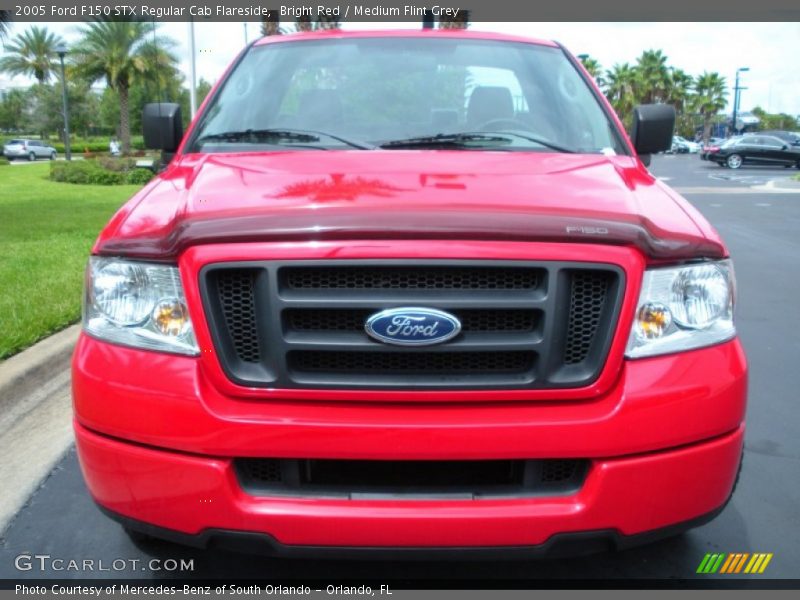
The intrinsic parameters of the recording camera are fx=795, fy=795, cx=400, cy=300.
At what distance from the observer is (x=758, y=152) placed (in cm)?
3425

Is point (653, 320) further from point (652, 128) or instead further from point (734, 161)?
point (734, 161)

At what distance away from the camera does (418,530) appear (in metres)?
2.06

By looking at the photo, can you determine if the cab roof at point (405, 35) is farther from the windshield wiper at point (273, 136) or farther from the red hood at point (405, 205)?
the red hood at point (405, 205)

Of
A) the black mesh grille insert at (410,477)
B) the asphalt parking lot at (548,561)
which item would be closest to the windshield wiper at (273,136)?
the black mesh grille insert at (410,477)

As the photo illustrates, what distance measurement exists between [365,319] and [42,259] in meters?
6.82

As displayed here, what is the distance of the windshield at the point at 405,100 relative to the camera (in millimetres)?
3217

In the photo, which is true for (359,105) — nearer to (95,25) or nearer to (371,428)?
(371,428)

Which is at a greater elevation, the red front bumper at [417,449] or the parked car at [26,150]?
the red front bumper at [417,449]

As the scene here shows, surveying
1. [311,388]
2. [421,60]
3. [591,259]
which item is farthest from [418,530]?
[421,60]

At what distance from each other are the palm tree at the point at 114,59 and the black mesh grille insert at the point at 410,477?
32356 millimetres

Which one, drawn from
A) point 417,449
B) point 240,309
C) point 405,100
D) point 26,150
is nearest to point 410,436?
point 417,449

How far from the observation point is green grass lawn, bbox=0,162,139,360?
5.44 metres

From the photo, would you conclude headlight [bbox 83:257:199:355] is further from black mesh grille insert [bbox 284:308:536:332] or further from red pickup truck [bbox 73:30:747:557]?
black mesh grille insert [bbox 284:308:536:332]

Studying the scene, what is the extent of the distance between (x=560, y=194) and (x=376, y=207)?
58 centimetres
